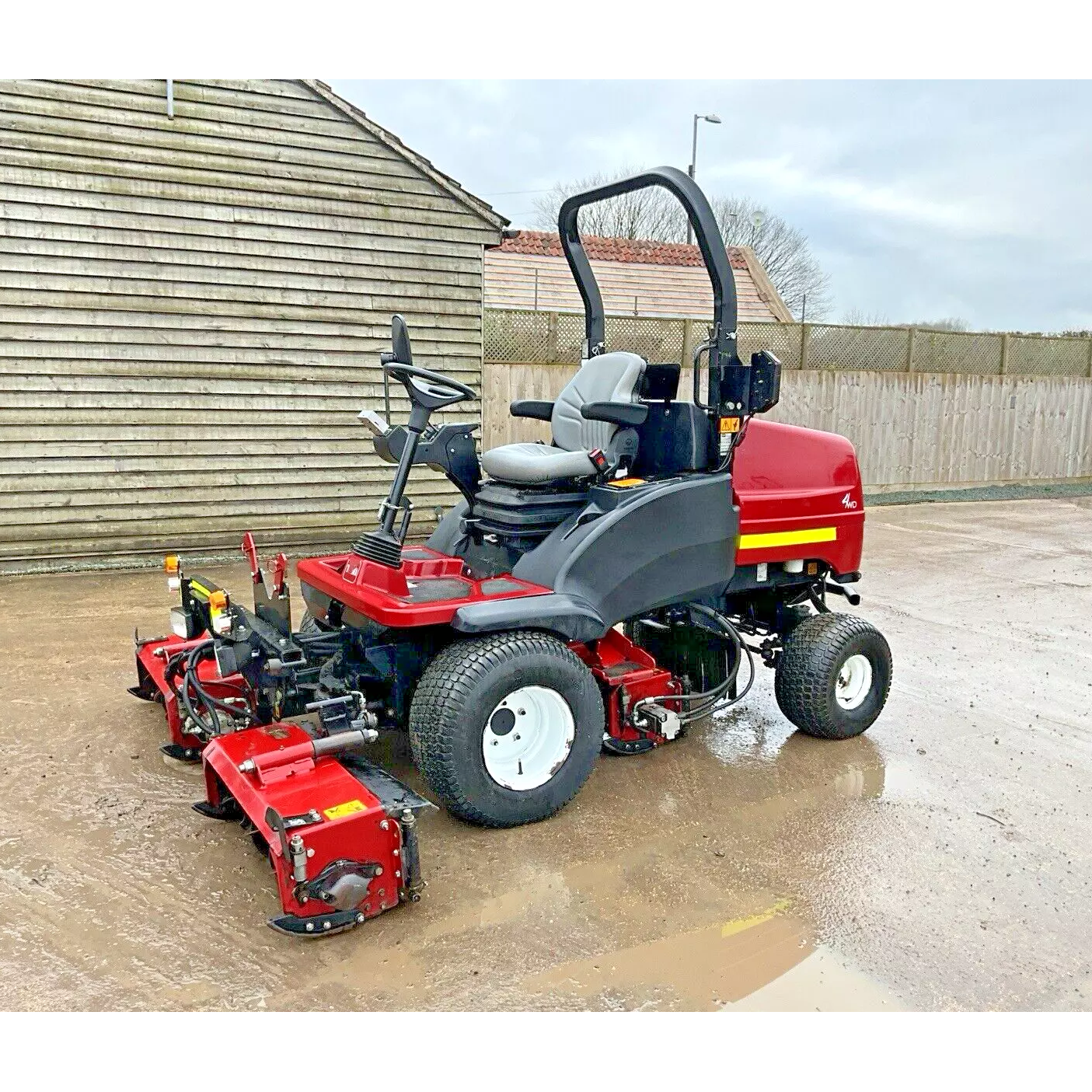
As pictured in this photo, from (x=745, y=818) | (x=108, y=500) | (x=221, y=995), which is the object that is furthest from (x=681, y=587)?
(x=108, y=500)

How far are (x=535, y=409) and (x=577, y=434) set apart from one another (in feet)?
1.38

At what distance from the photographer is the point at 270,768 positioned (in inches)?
114

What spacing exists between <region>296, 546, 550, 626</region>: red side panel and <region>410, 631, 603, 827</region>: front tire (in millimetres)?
165

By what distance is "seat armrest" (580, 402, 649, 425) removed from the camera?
12.4ft

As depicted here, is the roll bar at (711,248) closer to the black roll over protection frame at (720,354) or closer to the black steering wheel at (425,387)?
the black roll over protection frame at (720,354)

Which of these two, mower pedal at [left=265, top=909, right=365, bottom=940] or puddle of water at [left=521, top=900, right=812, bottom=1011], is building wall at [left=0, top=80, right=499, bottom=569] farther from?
puddle of water at [left=521, top=900, right=812, bottom=1011]

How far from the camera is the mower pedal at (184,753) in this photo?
12.5 ft

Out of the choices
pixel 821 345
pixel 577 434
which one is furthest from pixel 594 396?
pixel 821 345

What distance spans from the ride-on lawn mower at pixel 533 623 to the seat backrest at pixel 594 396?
13 mm

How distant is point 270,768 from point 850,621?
103 inches

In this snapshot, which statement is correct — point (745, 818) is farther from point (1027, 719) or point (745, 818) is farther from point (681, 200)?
point (681, 200)

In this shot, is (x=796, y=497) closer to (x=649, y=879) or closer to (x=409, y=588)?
(x=409, y=588)

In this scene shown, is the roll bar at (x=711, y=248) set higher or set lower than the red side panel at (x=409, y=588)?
higher

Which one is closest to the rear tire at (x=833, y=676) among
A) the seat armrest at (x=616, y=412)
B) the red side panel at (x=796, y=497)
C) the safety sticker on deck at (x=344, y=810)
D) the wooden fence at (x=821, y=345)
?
the red side panel at (x=796, y=497)
